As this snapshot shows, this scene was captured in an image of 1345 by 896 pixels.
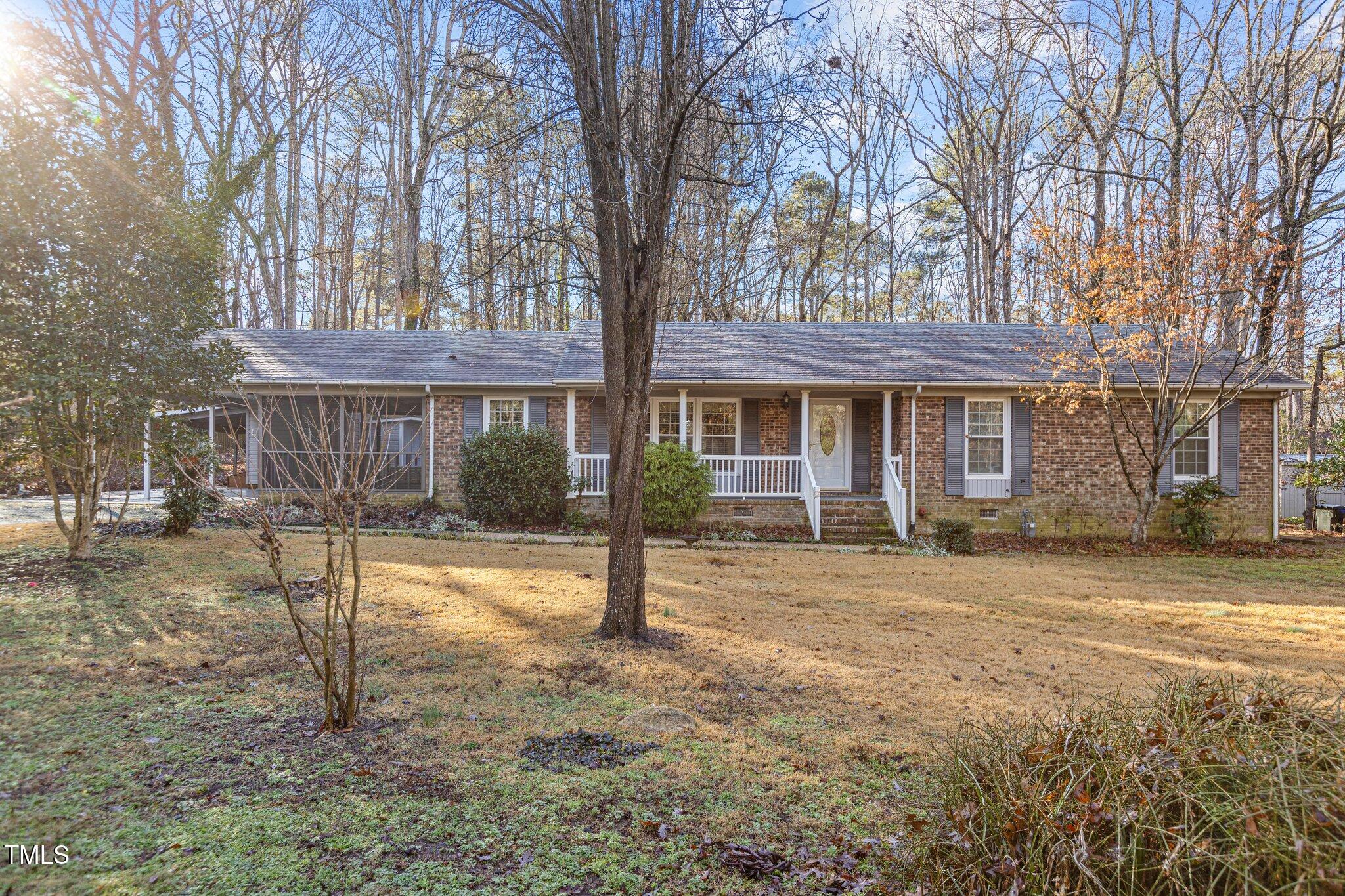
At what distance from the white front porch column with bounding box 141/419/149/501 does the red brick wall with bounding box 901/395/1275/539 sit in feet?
40.3

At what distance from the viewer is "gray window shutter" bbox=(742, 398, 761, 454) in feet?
48.6

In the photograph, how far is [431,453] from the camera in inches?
566

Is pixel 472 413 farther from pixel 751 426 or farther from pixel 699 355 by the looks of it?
pixel 751 426

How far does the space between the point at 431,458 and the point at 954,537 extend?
1029 centimetres

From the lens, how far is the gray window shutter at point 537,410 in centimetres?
1441

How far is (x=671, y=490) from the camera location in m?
12.4

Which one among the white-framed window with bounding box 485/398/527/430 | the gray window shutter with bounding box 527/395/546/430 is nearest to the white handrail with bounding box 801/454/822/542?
the gray window shutter with bounding box 527/395/546/430

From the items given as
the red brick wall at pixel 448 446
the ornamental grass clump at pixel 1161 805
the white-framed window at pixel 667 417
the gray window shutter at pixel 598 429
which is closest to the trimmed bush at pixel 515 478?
the gray window shutter at pixel 598 429

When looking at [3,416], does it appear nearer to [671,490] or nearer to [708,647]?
[708,647]

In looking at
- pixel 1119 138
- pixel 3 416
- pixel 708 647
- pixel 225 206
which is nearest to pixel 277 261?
pixel 225 206

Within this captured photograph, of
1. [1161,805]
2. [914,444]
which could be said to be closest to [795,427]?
[914,444]

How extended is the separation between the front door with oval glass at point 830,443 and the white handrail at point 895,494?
1368mm

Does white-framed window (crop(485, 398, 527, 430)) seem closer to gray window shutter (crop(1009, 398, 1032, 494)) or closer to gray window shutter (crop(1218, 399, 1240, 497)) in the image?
gray window shutter (crop(1009, 398, 1032, 494))

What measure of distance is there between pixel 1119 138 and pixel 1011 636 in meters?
19.6
